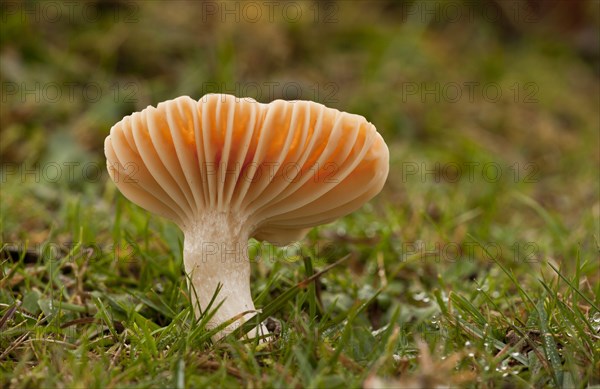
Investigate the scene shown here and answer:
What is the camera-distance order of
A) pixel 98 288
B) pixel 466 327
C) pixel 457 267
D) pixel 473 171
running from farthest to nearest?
pixel 473 171, pixel 457 267, pixel 98 288, pixel 466 327

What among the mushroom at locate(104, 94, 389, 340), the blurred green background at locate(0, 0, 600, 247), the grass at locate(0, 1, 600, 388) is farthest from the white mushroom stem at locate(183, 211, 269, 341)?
the blurred green background at locate(0, 0, 600, 247)

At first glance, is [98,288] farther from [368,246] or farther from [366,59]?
[366,59]

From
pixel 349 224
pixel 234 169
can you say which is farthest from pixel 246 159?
pixel 349 224

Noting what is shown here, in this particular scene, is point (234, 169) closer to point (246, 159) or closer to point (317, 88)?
point (246, 159)

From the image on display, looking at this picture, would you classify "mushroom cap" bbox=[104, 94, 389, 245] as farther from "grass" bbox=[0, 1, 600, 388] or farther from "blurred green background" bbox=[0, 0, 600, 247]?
"blurred green background" bbox=[0, 0, 600, 247]

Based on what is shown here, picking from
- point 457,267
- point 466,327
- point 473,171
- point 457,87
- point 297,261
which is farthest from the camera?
point 457,87

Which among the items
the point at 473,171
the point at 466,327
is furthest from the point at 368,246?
the point at 473,171

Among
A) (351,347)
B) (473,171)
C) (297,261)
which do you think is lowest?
(473,171)

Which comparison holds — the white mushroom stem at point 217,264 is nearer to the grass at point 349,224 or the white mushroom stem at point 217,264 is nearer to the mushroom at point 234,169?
the mushroom at point 234,169
